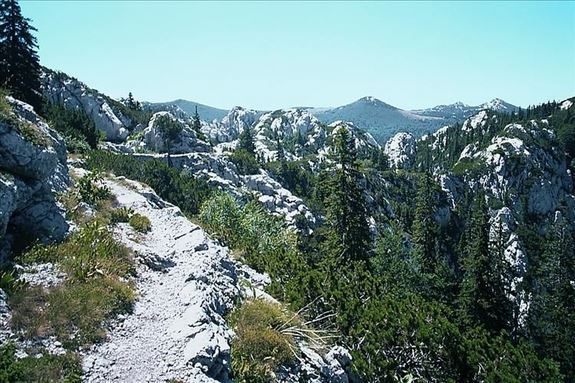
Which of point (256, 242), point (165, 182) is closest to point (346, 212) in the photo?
Result: point (256, 242)

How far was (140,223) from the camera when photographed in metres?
21.1

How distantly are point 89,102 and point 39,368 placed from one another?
318 feet

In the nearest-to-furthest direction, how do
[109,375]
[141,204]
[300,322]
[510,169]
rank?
[109,375] → [300,322] → [141,204] → [510,169]

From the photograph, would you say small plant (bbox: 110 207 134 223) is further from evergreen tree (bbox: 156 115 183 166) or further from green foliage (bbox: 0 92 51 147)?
evergreen tree (bbox: 156 115 183 166)

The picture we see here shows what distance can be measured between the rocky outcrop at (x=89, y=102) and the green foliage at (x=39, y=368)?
289 ft

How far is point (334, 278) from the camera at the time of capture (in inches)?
796

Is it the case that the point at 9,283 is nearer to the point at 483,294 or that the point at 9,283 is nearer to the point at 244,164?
the point at 483,294

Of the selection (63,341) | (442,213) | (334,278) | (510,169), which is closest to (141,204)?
(334,278)

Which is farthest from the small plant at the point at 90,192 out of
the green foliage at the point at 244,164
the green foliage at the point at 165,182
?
the green foliage at the point at 244,164

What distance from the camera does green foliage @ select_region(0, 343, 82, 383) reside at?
9164 millimetres

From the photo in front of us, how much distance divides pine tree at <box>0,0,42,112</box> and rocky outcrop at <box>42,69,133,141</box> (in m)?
59.7

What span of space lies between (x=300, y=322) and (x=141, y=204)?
45.3 ft

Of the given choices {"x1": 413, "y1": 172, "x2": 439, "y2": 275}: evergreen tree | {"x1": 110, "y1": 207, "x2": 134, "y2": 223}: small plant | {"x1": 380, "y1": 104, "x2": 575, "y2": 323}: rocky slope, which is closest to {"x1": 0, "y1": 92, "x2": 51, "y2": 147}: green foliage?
{"x1": 110, "y1": 207, "x2": 134, "y2": 223}: small plant

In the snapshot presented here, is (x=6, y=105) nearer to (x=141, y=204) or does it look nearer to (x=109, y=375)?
(x=141, y=204)
